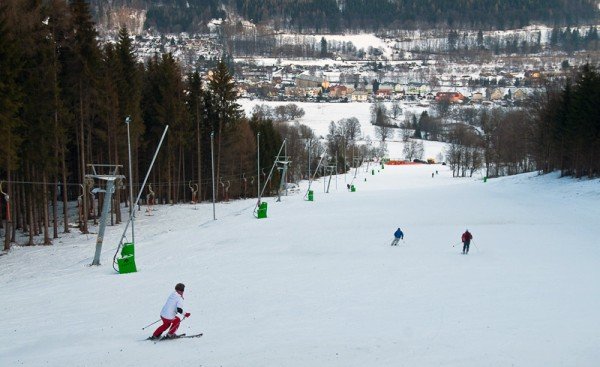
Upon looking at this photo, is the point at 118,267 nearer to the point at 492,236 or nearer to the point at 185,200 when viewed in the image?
the point at 492,236

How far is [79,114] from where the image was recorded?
3759 centimetres

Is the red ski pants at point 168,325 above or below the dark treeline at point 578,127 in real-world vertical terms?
below

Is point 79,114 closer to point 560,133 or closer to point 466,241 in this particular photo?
point 466,241

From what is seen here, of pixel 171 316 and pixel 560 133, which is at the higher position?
pixel 560 133

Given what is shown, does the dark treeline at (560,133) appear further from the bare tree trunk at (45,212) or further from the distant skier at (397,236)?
the bare tree trunk at (45,212)

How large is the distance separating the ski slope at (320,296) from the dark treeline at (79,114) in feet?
13.8

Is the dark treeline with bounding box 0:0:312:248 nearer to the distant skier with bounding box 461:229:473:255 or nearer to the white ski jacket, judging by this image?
the white ski jacket

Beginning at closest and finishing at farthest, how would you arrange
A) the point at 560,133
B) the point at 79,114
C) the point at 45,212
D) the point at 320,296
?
the point at 320,296 → the point at 45,212 → the point at 79,114 → the point at 560,133

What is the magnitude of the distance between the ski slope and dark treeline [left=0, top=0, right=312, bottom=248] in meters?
4.19

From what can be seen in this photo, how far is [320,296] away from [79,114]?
81.9 feet

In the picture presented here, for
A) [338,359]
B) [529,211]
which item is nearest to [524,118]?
[529,211]

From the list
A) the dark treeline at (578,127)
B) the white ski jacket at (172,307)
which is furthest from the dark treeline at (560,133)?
the white ski jacket at (172,307)

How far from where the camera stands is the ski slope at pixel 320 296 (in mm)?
12953

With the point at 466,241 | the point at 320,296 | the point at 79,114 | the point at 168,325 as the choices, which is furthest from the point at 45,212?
the point at 466,241
